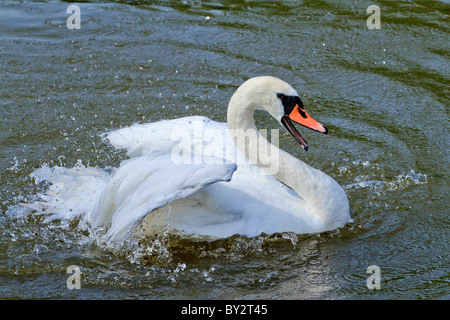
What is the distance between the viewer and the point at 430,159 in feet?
21.4

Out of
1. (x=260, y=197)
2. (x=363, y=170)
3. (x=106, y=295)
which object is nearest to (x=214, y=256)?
(x=260, y=197)

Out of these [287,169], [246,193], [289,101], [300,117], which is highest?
[289,101]

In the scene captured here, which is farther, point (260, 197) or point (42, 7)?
point (42, 7)

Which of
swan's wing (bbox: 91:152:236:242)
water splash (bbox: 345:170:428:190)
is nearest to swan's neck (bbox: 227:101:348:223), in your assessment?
A: swan's wing (bbox: 91:152:236:242)

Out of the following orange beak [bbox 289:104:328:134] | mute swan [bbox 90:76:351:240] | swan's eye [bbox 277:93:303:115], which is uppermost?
swan's eye [bbox 277:93:303:115]

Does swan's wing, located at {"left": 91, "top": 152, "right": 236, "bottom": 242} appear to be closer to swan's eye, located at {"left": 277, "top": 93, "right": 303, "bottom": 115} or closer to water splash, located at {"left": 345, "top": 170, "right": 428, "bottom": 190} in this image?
swan's eye, located at {"left": 277, "top": 93, "right": 303, "bottom": 115}

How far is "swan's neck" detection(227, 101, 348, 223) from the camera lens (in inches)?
205

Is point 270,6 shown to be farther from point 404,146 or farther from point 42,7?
point 404,146

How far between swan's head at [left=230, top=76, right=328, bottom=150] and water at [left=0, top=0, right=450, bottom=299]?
0.90m

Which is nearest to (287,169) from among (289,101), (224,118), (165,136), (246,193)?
(246,193)

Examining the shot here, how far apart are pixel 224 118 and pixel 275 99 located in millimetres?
2243

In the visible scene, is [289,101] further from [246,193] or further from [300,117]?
[246,193]

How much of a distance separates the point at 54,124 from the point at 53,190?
1.34 metres

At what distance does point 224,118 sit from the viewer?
732 centimetres
